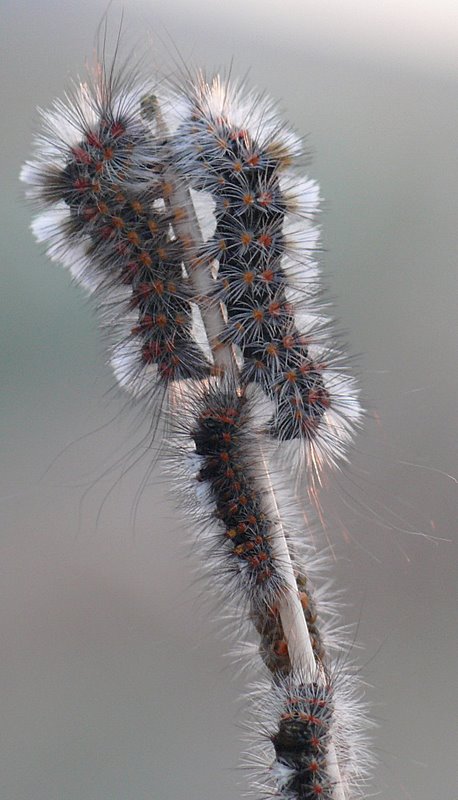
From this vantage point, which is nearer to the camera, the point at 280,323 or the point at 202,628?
the point at 280,323

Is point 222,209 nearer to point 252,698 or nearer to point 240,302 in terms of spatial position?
point 240,302

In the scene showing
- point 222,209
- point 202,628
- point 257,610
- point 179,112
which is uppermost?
point 179,112

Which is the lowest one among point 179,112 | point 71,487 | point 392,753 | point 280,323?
point 392,753

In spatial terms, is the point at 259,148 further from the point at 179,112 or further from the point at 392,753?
the point at 392,753

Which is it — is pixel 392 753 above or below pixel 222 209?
below

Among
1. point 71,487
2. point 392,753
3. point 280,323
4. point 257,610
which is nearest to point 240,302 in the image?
point 280,323

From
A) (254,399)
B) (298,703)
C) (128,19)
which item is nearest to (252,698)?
(298,703)
